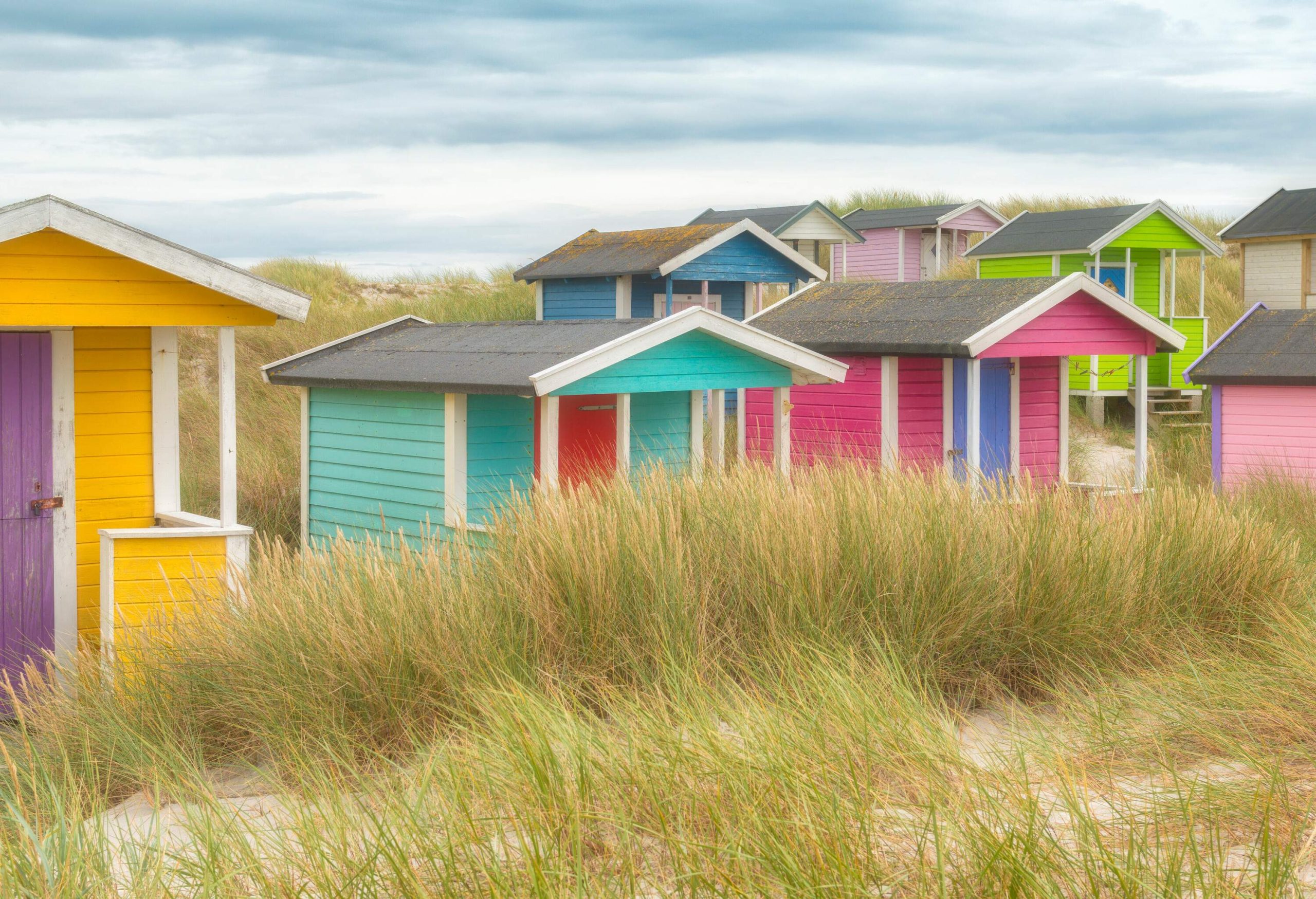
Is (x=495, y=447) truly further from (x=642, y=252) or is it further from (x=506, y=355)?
(x=642, y=252)

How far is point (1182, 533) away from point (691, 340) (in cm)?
495

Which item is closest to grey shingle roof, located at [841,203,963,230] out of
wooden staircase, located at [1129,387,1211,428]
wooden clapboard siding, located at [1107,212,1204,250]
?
wooden clapboard siding, located at [1107,212,1204,250]

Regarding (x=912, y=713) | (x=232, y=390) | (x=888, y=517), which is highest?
(x=232, y=390)

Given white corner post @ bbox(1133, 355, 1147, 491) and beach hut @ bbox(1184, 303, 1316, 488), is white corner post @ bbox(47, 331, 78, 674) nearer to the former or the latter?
white corner post @ bbox(1133, 355, 1147, 491)

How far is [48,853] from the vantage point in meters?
3.85

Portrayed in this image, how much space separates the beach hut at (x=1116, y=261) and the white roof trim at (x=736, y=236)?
4.86m

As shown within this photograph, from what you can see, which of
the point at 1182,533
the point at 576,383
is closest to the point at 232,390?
the point at 576,383

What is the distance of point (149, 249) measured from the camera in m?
8.31

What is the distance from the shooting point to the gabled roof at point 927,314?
43.6 feet

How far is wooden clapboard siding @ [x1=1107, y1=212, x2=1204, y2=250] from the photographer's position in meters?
26.1

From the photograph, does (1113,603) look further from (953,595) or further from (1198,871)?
(1198,871)

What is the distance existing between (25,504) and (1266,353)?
43.2 ft

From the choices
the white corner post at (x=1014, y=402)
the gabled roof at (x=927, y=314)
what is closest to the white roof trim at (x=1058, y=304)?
the gabled roof at (x=927, y=314)

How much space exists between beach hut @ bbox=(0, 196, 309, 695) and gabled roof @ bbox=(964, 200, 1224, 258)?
64.6ft
